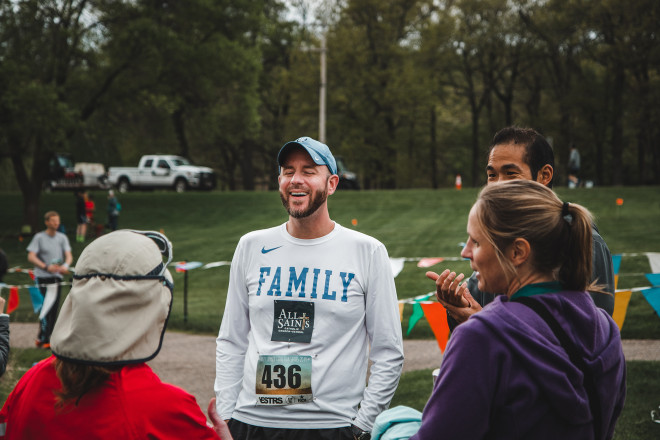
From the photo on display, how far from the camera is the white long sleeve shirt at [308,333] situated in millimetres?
3008

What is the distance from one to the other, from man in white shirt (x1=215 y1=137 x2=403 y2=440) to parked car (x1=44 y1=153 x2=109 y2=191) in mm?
37584

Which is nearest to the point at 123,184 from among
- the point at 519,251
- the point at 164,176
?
the point at 164,176

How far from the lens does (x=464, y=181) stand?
62.6 m

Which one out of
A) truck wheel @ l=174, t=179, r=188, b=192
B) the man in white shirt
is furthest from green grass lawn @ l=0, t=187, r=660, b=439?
the man in white shirt

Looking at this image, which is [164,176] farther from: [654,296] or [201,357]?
[654,296]

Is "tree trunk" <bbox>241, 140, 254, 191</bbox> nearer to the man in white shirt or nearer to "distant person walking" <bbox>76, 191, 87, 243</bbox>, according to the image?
"distant person walking" <bbox>76, 191, 87, 243</bbox>

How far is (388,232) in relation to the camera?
21453mm

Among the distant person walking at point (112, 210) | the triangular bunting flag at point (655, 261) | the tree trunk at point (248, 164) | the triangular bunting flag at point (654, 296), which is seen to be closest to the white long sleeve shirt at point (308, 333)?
the triangular bunting flag at point (654, 296)

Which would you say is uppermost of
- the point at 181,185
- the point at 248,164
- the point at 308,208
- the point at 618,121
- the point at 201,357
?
the point at 618,121

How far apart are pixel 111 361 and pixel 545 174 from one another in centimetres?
225

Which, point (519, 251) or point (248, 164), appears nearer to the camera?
point (519, 251)

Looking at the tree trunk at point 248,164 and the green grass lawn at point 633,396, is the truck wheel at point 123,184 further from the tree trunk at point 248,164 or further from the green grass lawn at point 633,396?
the green grass lawn at point 633,396

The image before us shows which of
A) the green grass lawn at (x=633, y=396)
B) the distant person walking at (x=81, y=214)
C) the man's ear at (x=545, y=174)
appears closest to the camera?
the man's ear at (x=545, y=174)

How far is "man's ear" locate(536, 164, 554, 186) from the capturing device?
10.6 feet
